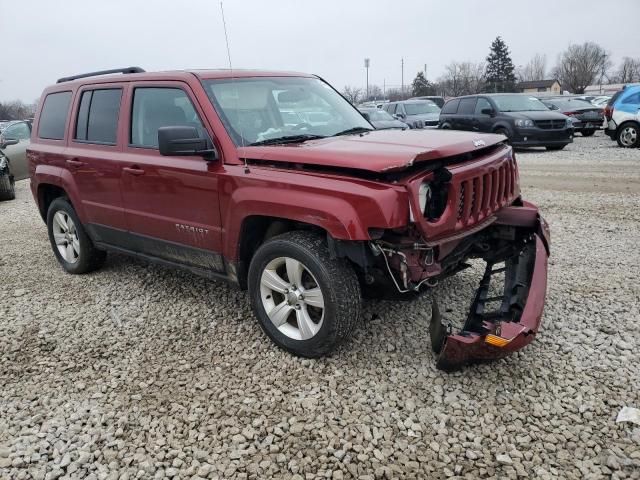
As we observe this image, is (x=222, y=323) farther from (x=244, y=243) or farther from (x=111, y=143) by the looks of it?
(x=111, y=143)

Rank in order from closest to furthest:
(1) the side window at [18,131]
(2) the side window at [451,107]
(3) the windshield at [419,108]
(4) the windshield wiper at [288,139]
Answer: (4) the windshield wiper at [288,139] < (1) the side window at [18,131] < (2) the side window at [451,107] < (3) the windshield at [419,108]

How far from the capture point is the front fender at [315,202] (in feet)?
9.46

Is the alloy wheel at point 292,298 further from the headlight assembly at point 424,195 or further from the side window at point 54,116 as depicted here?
the side window at point 54,116

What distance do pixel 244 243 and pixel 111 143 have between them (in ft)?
5.66

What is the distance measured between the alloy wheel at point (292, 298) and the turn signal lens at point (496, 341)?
3.29 feet

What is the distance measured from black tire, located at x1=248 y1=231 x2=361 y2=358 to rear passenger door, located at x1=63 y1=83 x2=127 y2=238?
1.80 metres

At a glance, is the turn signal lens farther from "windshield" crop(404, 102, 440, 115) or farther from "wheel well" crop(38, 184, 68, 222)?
"windshield" crop(404, 102, 440, 115)

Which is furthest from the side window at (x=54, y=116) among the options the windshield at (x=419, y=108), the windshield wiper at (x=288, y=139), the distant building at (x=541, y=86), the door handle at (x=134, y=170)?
the distant building at (x=541, y=86)

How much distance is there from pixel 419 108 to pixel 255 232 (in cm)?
1586

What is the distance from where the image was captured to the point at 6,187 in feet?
35.0

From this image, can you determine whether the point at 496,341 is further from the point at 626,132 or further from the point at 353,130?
the point at 626,132

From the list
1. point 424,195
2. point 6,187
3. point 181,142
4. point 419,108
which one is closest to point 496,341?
point 424,195

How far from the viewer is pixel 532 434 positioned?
8.85ft

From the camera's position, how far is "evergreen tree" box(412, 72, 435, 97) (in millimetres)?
69062
